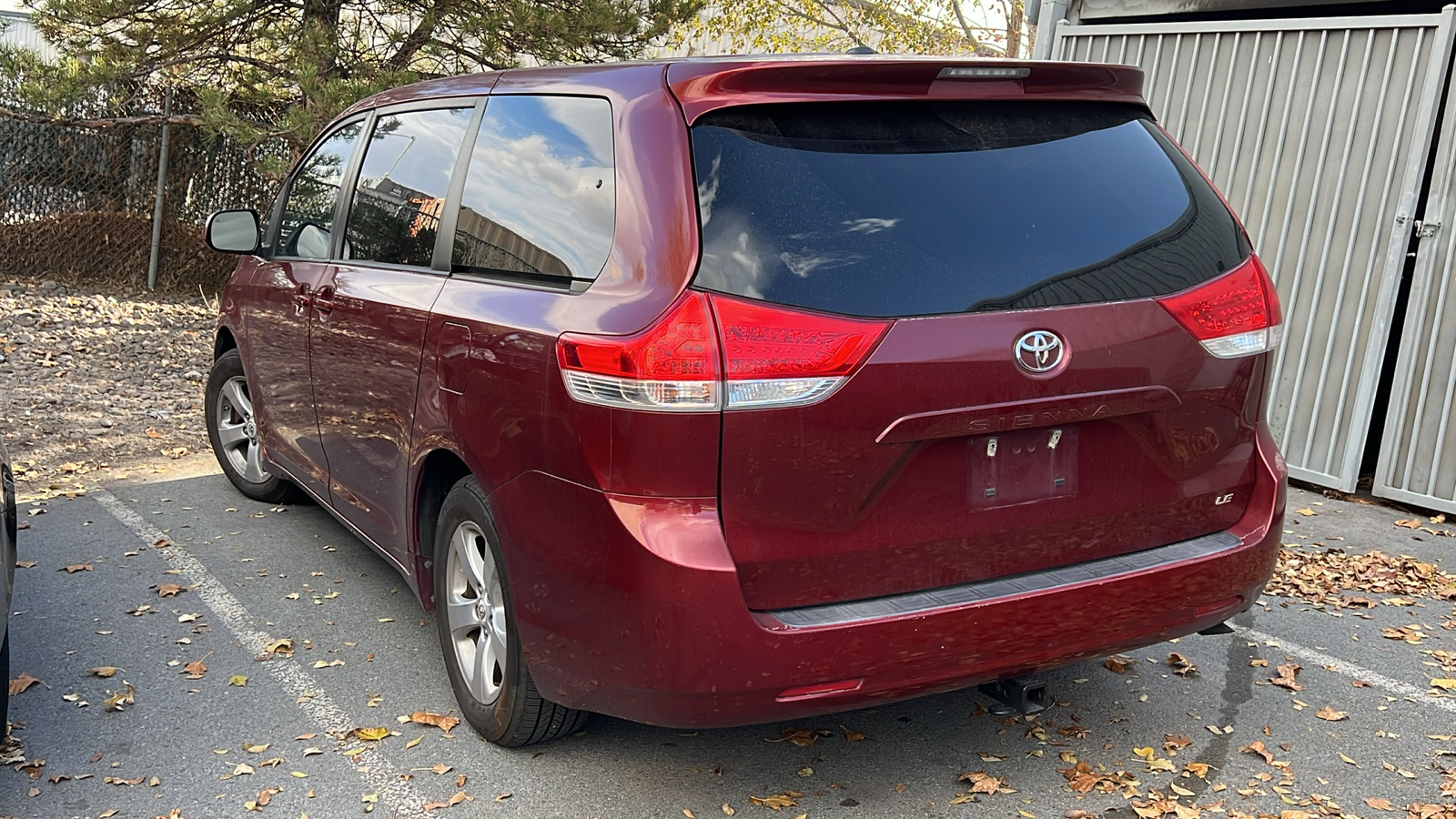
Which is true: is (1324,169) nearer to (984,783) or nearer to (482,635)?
(984,783)

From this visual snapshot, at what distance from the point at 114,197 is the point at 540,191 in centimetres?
1040

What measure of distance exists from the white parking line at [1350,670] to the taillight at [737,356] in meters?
2.54

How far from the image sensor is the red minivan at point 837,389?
284 cm

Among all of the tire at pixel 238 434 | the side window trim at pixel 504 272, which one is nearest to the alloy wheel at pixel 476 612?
the side window trim at pixel 504 272

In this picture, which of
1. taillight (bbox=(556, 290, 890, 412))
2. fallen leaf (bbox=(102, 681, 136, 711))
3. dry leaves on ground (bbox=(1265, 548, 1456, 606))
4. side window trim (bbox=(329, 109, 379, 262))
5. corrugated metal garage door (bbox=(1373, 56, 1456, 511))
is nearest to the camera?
taillight (bbox=(556, 290, 890, 412))

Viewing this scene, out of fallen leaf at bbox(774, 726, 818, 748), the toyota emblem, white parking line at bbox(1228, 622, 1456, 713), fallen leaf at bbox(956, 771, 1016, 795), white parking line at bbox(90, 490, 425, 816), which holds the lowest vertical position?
white parking line at bbox(90, 490, 425, 816)

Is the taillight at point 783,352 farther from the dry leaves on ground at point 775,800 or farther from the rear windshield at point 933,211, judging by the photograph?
the dry leaves on ground at point 775,800

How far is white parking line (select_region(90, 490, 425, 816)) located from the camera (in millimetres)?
3473

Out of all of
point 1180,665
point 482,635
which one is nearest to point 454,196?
point 482,635

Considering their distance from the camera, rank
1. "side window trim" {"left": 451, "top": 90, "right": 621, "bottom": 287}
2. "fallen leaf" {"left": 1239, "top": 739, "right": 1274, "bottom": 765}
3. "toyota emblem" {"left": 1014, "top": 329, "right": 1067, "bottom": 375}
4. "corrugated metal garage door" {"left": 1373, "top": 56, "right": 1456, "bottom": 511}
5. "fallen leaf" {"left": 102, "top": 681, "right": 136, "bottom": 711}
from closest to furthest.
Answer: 1. "toyota emblem" {"left": 1014, "top": 329, "right": 1067, "bottom": 375}
2. "side window trim" {"left": 451, "top": 90, "right": 621, "bottom": 287}
3. "fallen leaf" {"left": 1239, "top": 739, "right": 1274, "bottom": 765}
4. "fallen leaf" {"left": 102, "top": 681, "right": 136, "bottom": 711}
5. "corrugated metal garage door" {"left": 1373, "top": 56, "right": 1456, "bottom": 511}

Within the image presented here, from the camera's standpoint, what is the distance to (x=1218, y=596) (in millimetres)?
3344

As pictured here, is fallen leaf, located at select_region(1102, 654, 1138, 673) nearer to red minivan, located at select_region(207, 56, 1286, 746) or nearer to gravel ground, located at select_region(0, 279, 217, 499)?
red minivan, located at select_region(207, 56, 1286, 746)

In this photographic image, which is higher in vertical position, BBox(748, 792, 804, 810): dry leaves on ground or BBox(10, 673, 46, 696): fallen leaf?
BBox(748, 792, 804, 810): dry leaves on ground

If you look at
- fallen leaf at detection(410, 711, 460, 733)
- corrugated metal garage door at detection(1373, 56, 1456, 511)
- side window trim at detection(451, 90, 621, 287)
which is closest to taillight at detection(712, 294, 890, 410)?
side window trim at detection(451, 90, 621, 287)
